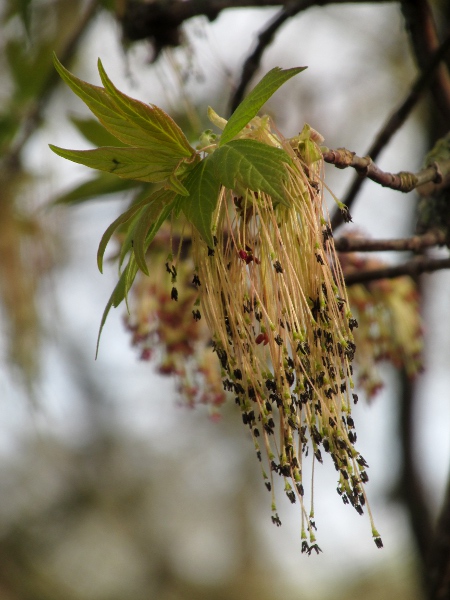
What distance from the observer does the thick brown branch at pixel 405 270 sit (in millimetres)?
1451

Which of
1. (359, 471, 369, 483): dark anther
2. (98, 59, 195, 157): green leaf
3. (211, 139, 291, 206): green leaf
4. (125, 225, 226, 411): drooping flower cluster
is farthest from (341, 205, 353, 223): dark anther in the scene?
(125, 225, 226, 411): drooping flower cluster

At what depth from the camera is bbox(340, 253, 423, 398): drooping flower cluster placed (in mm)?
1855

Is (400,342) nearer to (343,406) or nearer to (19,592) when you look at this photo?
(343,406)

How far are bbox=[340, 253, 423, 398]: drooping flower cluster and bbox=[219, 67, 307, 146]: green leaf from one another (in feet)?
3.06

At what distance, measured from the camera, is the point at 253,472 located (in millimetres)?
6215

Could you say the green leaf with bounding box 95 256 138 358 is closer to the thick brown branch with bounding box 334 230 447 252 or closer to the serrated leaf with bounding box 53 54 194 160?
the serrated leaf with bounding box 53 54 194 160

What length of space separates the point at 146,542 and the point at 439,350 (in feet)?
11.3

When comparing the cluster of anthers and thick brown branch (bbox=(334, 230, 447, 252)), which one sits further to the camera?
thick brown branch (bbox=(334, 230, 447, 252))

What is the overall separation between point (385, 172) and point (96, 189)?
87 cm

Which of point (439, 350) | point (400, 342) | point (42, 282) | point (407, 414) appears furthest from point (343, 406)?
point (439, 350)

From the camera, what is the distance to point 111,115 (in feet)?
3.07

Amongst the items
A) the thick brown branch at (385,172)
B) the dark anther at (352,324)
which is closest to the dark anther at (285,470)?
the dark anther at (352,324)

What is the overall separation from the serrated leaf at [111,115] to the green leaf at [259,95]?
10cm

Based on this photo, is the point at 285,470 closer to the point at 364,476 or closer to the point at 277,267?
the point at 364,476
